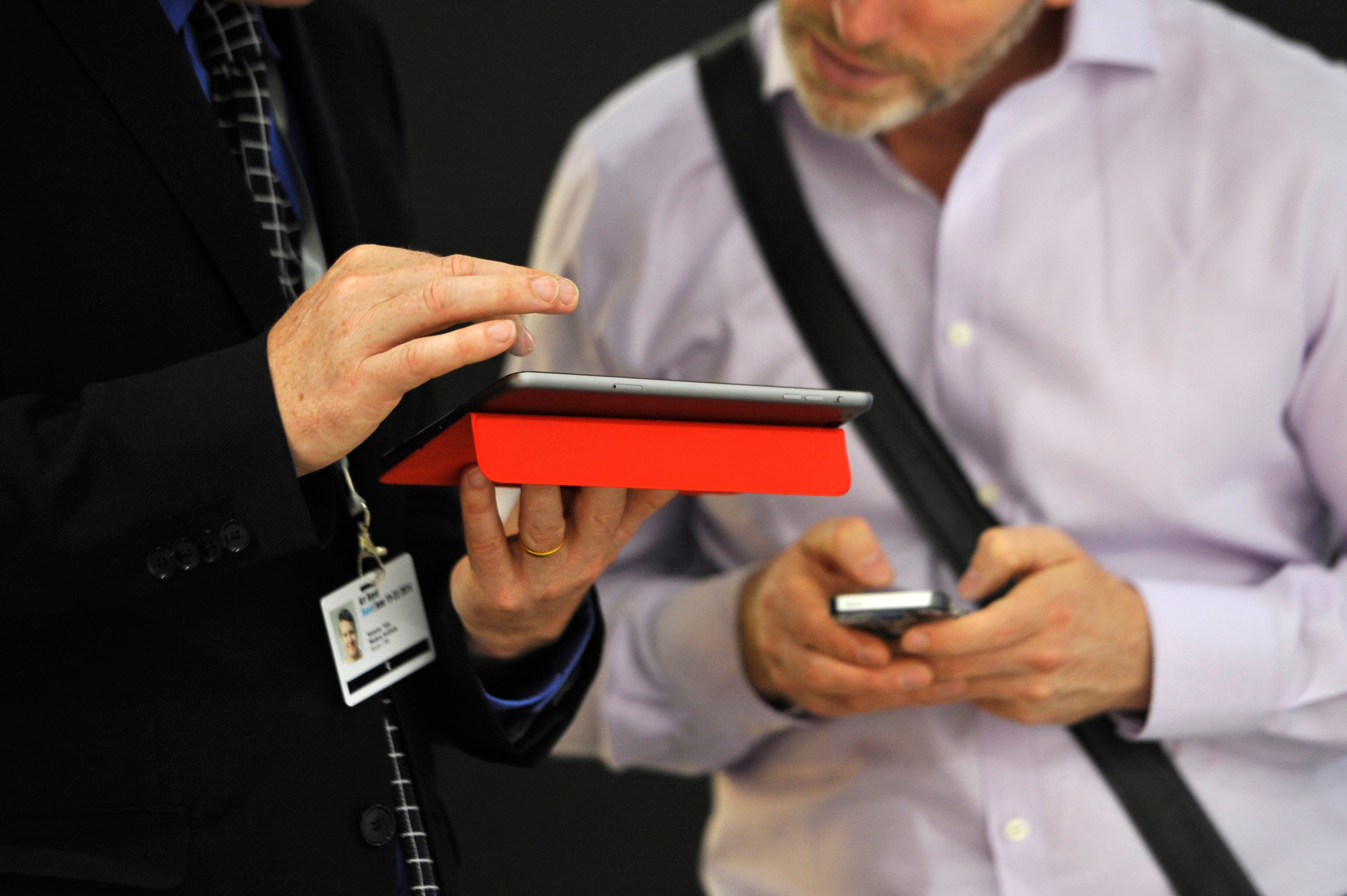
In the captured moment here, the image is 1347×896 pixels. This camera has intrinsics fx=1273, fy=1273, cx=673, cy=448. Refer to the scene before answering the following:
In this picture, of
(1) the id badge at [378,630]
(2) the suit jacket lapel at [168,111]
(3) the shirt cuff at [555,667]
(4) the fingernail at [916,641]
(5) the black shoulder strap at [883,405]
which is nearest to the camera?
(2) the suit jacket lapel at [168,111]

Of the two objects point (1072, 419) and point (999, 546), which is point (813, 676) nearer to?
point (999, 546)

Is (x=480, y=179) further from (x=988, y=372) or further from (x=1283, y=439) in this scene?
(x=1283, y=439)

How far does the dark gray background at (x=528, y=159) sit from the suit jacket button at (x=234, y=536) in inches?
68.0

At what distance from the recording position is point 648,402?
3.32 feet

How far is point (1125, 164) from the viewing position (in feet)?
6.09

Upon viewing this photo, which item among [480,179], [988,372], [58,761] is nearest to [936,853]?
[988,372]

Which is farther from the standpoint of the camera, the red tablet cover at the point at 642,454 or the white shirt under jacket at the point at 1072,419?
the white shirt under jacket at the point at 1072,419

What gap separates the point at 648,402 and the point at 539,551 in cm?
28

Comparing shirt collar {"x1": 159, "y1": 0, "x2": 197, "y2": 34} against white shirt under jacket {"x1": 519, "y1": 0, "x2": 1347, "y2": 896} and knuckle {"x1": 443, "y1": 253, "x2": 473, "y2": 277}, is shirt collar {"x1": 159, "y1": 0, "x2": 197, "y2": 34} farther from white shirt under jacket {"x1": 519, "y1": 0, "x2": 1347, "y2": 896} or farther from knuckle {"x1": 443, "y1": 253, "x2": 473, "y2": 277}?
white shirt under jacket {"x1": 519, "y1": 0, "x2": 1347, "y2": 896}

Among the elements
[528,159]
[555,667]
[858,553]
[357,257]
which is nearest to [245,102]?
[357,257]

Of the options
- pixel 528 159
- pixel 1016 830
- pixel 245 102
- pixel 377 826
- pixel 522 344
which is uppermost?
pixel 245 102

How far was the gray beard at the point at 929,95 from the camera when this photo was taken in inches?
72.2

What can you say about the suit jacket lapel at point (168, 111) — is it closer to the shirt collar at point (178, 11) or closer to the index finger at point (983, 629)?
the shirt collar at point (178, 11)

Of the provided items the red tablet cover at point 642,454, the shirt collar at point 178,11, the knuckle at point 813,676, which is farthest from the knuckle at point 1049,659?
the shirt collar at point 178,11
